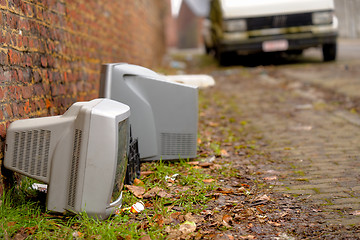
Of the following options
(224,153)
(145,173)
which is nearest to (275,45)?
(224,153)

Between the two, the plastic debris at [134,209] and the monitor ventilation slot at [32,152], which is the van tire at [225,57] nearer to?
the plastic debris at [134,209]

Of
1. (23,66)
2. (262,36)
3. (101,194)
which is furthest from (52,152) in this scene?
(262,36)

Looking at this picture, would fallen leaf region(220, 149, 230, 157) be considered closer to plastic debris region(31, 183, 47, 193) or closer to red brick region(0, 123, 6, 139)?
plastic debris region(31, 183, 47, 193)

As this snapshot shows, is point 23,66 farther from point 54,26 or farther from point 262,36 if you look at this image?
point 262,36

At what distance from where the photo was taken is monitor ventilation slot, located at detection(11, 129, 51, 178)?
2762 millimetres

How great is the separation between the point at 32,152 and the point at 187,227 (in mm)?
1012

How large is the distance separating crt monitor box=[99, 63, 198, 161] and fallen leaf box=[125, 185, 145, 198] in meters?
0.50

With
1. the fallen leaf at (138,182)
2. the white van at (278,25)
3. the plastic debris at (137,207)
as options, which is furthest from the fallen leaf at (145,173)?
the white van at (278,25)

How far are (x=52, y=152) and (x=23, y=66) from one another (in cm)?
80

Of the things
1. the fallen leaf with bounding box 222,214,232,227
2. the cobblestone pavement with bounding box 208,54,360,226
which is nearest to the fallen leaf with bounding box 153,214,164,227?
the fallen leaf with bounding box 222,214,232,227

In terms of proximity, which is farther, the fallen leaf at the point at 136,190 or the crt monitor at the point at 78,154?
the fallen leaf at the point at 136,190

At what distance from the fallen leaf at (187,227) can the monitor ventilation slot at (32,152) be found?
85 cm

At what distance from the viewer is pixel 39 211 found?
9.14ft

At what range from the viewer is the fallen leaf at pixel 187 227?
255cm
